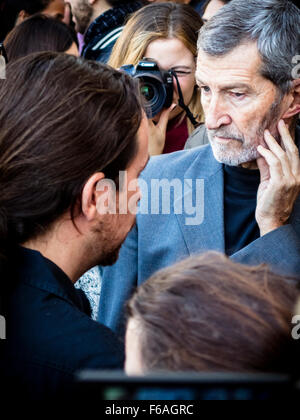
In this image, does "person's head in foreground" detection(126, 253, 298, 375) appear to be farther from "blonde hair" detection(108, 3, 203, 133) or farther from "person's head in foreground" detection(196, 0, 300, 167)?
"blonde hair" detection(108, 3, 203, 133)

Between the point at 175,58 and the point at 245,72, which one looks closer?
the point at 245,72

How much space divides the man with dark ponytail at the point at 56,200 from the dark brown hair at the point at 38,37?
1.79m

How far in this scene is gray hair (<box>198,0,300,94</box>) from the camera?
6.06ft

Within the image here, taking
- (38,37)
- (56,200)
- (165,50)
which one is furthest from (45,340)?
(38,37)

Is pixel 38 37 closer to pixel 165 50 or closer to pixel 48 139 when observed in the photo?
pixel 165 50

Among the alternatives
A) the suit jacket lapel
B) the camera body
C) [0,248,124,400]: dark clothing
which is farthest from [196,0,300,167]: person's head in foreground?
[0,248,124,400]: dark clothing

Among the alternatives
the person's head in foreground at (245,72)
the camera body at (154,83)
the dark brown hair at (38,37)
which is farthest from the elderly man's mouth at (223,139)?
the dark brown hair at (38,37)

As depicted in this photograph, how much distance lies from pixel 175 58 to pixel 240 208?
0.86m

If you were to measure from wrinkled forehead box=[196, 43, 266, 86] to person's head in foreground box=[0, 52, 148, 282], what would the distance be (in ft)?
1.85

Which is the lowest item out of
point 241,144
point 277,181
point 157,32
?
point 277,181

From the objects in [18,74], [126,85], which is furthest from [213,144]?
[18,74]

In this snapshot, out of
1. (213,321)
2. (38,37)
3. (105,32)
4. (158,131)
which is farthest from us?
(105,32)

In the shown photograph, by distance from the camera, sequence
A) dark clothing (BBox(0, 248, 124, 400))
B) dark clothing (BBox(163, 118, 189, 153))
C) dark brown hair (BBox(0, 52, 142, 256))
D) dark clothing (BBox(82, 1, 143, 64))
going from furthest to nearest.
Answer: dark clothing (BBox(82, 1, 143, 64))
dark clothing (BBox(163, 118, 189, 153))
dark brown hair (BBox(0, 52, 142, 256))
dark clothing (BBox(0, 248, 124, 400))

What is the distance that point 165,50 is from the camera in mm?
2523
